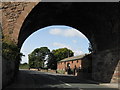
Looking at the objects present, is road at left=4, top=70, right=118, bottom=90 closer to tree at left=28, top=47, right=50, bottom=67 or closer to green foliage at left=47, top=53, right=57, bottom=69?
green foliage at left=47, top=53, right=57, bottom=69

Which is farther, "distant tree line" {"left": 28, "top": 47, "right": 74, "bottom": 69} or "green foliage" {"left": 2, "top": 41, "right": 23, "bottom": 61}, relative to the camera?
"distant tree line" {"left": 28, "top": 47, "right": 74, "bottom": 69}

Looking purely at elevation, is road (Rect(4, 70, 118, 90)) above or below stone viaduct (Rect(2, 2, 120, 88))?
below

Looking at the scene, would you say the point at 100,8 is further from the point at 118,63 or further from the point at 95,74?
the point at 95,74

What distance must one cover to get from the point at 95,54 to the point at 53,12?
856cm

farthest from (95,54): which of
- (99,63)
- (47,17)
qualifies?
(47,17)

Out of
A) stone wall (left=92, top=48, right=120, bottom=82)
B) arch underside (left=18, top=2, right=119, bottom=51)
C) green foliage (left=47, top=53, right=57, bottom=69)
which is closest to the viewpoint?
arch underside (left=18, top=2, right=119, bottom=51)

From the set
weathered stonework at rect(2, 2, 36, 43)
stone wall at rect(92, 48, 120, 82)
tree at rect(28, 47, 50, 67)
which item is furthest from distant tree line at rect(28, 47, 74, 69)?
weathered stonework at rect(2, 2, 36, 43)

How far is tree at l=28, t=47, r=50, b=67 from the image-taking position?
11385 centimetres

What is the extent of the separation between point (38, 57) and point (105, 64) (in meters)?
94.0

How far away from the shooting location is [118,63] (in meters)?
22.5

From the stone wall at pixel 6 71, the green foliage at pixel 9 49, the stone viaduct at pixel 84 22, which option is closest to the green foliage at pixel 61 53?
the stone viaduct at pixel 84 22

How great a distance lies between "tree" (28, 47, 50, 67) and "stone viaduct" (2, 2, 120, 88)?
85.7m

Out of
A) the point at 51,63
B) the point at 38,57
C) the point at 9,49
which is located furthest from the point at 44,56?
the point at 9,49

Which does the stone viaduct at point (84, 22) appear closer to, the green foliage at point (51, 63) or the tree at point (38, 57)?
the green foliage at point (51, 63)
